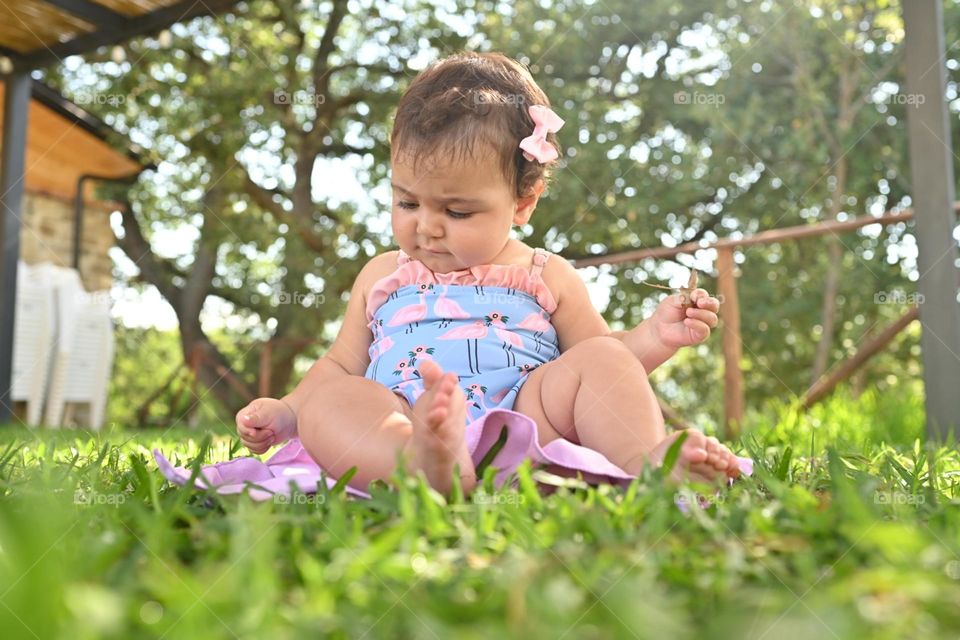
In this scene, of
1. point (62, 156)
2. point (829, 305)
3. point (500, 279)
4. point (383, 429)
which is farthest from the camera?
point (829, 305)

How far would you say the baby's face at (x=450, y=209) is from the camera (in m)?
1.63

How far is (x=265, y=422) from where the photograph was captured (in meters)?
1.58

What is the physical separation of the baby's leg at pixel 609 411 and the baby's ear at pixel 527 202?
16.6 inches

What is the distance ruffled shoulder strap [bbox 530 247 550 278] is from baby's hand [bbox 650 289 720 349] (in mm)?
304

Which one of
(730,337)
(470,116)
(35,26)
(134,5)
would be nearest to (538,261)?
(470,116)

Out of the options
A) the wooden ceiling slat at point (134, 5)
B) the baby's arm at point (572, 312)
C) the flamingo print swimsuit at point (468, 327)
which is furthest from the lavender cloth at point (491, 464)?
the wooden ceiling slat at point (134, 5)

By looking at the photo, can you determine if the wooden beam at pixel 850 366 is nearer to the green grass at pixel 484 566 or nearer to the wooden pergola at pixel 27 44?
the green grass at pixel 484 566

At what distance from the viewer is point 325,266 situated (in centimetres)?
797

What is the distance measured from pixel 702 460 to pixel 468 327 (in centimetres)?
63

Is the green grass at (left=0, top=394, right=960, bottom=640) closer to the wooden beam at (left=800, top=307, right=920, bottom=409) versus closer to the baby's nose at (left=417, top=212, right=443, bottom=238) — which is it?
the baby's nose at (left=417, top=212, right=443, bottom=238)

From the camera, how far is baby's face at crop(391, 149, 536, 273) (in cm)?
163

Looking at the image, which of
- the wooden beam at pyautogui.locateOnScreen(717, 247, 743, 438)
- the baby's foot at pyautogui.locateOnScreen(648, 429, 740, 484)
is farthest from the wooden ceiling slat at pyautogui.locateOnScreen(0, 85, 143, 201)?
the baby's foot at pyautogui.locateOnScreen(648, 429, 740, 484)

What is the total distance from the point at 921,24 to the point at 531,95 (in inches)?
59.3

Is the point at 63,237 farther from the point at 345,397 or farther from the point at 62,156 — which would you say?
the point at 345,397
